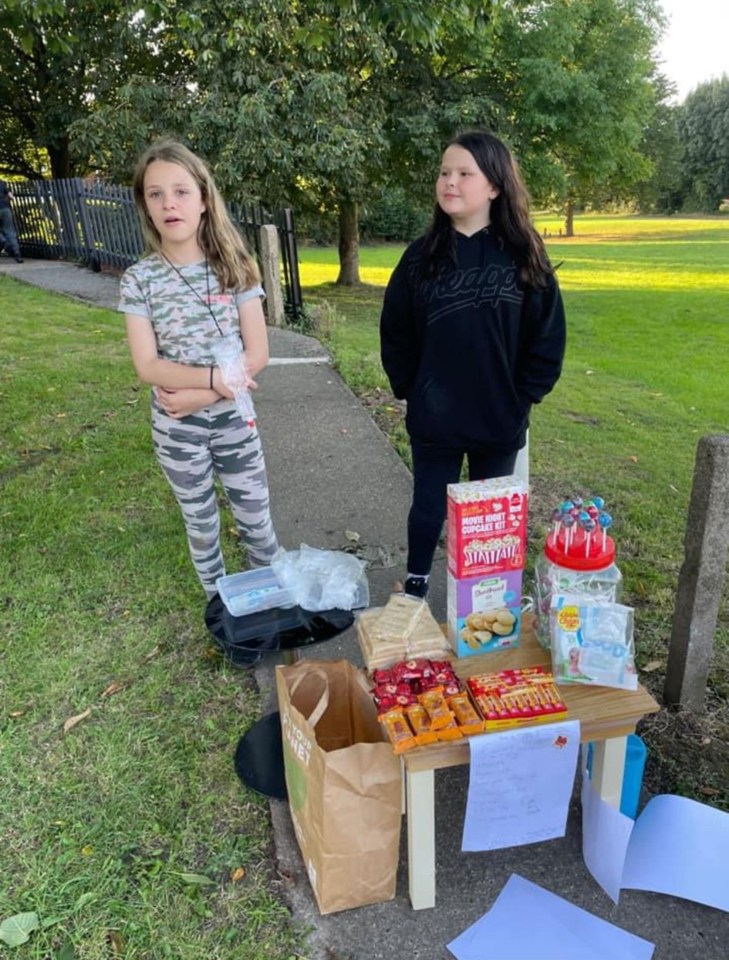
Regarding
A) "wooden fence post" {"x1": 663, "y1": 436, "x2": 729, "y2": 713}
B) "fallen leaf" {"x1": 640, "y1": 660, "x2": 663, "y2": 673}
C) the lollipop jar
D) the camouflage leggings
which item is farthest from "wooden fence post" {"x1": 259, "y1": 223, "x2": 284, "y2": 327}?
the lollipop jar

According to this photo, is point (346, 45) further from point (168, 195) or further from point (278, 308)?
point (168, 195)

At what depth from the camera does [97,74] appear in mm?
13852

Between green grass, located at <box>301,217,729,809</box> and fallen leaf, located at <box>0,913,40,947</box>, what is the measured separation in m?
2.00

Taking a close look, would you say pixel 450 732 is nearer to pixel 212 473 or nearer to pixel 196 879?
pixel 196 879

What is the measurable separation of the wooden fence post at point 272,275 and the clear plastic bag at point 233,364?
652 centimetres

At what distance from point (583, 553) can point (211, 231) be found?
5.45 feet

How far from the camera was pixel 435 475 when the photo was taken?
2848 mm

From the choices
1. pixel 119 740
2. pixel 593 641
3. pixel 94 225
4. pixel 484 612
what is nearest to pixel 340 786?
pixel 484 612

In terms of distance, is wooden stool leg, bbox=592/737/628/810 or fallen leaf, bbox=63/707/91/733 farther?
fallen leaf, bbox=63/707/91/733

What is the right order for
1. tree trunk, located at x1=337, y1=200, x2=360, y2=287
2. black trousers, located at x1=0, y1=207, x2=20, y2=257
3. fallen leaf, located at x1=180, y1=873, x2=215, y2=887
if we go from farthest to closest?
tree trunk, located at x1=337, y1=200, x2=360, y2=287
black trousers, located at x1=0, y1=207, x2=20, y2=257
fallen leaf, located at x1=180, y1=873, x2=215, y2=887

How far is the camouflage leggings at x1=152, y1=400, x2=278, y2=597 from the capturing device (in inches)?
107

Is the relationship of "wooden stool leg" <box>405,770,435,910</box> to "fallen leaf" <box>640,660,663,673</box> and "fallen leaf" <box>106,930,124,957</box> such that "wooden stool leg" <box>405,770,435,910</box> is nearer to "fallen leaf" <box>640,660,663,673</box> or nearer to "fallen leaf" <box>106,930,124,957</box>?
"fallen leaf" <box>106,930,124,957</box>

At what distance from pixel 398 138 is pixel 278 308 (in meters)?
7.10

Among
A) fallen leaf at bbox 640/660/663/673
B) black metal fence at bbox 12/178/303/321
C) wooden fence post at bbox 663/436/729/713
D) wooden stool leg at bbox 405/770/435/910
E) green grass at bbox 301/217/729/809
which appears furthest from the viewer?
black metal fence at bbox 12/178/303/321
